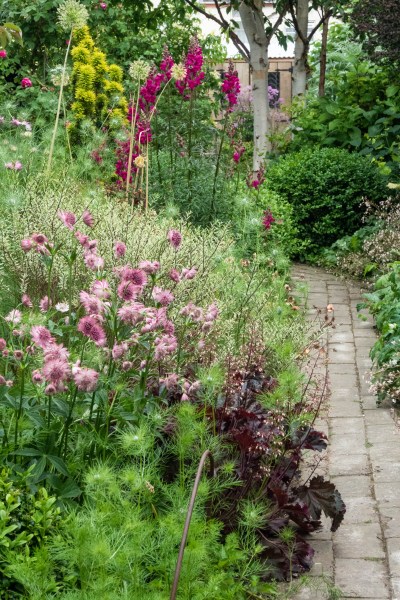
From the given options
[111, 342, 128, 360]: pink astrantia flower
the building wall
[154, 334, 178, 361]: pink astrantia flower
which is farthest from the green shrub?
the building wall

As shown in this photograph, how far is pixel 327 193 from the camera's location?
10.1 meters

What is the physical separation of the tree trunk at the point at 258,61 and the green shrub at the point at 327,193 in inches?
21.5

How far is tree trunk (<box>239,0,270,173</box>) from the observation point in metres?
10.5

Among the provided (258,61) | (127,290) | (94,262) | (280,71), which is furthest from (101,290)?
(280,71)

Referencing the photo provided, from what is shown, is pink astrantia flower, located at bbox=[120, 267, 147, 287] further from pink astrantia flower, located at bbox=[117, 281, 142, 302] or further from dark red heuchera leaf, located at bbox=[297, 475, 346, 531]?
dark red heuchera leaf, located at bbox=[297, 475, 346, 531]

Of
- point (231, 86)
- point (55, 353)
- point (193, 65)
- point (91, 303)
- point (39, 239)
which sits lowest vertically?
point (55, 353)

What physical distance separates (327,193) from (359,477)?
5.74 meters

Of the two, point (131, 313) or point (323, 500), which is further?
point (323, 500)

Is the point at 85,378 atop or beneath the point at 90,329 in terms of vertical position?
beneath

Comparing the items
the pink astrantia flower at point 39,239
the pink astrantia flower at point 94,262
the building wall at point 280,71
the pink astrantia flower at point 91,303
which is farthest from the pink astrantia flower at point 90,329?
the building wall at point 280,71

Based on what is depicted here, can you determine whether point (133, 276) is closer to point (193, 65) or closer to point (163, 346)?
point (163, 346)

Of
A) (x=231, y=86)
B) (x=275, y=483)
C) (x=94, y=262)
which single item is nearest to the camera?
(x=94, y=262)

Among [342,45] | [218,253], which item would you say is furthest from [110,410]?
[342,45]

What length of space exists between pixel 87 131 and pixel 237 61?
8.91m
